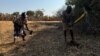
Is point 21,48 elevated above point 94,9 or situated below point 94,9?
below

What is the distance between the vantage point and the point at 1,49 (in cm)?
1427

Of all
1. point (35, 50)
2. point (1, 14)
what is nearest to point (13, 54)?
point (35, 50)

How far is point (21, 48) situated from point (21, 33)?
5.72 feet

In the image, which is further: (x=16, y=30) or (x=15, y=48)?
(x=16, y=30)

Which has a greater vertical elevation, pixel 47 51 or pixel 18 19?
pixel 18 19

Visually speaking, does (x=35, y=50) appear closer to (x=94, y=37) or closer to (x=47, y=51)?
(x=47, y=51)

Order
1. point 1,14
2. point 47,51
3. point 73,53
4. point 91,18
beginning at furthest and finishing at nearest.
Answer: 1. point 1,14
2. point 91,18
3. point 47,51
4. point 73,53

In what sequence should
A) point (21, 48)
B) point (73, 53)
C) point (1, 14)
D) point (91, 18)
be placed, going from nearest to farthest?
1. point (73, 53)
2. point (21, 48)
3. point (91, 18)
4. point (1, 14)

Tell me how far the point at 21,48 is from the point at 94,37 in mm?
4518

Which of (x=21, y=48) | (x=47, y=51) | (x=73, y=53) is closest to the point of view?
(x=73, y=53)

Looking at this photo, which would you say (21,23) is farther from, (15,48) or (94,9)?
(94,9)

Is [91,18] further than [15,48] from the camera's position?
Yes

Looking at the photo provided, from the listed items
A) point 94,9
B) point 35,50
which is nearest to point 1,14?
point 94,9

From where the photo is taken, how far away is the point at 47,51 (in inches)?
509
